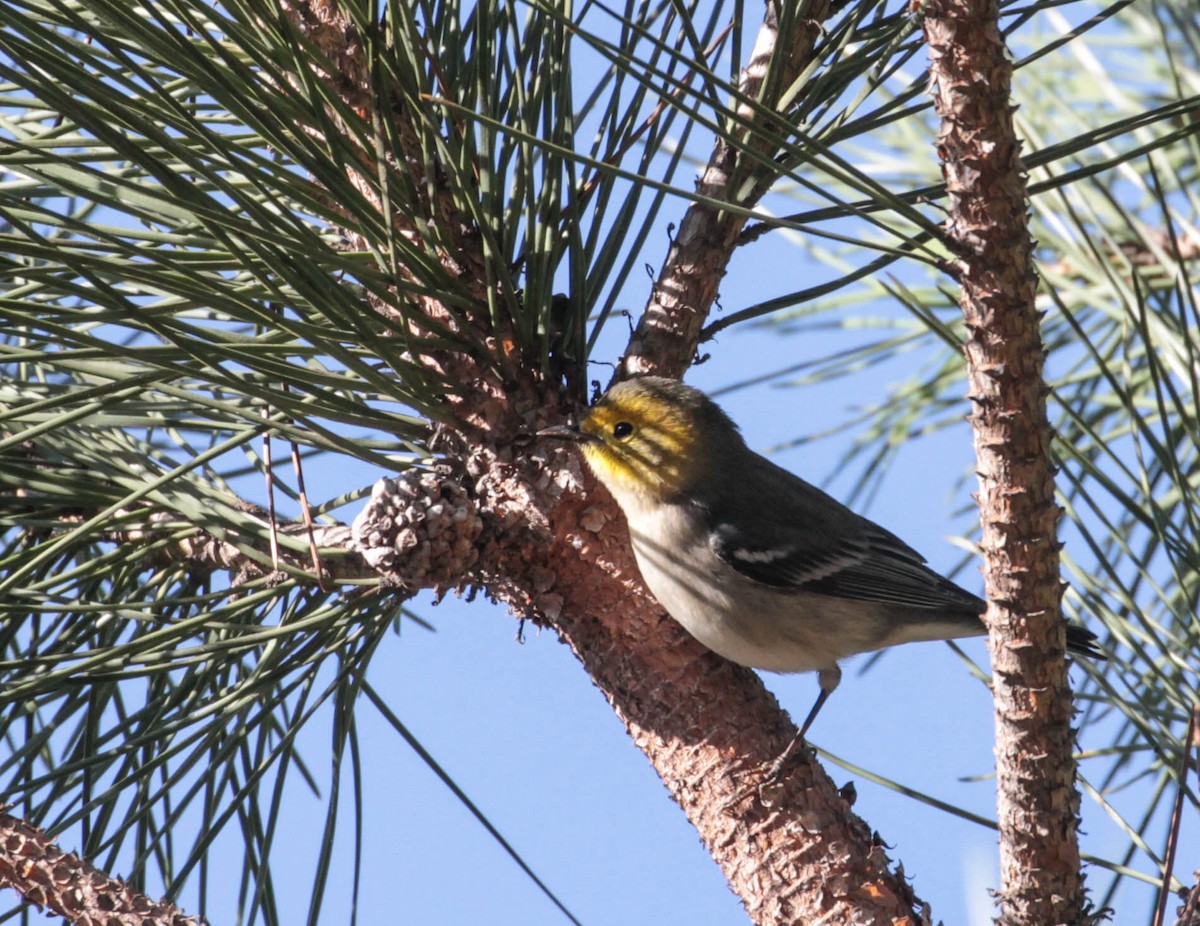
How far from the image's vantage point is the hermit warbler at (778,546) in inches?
118

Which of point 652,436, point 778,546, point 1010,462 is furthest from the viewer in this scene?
point 778,546

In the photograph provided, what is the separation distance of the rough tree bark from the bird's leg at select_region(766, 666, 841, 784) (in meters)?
0.41

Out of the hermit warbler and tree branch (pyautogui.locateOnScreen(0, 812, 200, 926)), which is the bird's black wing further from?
tree branch (pyautogui.locateOnScreen(0, 812, 200, 926))

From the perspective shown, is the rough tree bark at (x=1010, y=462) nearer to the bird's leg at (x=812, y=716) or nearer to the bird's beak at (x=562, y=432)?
the bird's leg at (x=812, y=716)

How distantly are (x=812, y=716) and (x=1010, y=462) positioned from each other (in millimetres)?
1218

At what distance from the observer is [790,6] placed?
Answer: 1890 mm

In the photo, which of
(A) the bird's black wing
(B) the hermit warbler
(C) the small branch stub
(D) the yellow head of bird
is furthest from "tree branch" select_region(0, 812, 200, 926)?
(A) the bird's black wing

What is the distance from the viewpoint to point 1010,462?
1446 millimetres

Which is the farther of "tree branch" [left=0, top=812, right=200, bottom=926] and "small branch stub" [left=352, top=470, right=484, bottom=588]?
"small branch stub" [left=352, top=470, right=484, bottom=588]

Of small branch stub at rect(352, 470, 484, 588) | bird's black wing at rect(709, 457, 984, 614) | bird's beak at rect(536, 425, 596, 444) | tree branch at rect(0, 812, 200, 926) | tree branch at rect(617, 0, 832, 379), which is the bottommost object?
tree branch at rect(0, 812, 200, 926)

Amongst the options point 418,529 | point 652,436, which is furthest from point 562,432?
point 652,436

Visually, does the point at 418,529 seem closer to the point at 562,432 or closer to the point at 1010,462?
the point at 562,432

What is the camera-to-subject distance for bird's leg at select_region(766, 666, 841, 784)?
6.59 ft

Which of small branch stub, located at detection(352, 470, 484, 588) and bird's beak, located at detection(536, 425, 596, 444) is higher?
bird's beak, located at detection(536, 425, 596, 444)
